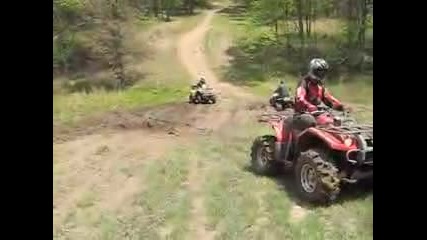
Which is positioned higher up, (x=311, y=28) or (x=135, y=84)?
(x=311, y=28)

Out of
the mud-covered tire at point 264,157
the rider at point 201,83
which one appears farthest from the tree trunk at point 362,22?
the rider at point 201,83

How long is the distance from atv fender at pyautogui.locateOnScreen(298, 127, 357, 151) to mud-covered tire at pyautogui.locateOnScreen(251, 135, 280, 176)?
424 mm

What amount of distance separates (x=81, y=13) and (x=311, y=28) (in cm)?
293

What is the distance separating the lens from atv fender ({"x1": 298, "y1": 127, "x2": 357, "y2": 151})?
552 cm

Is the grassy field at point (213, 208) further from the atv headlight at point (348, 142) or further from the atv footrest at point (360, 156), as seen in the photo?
the atv headlight at point (348, 142)

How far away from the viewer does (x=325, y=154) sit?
5645mm

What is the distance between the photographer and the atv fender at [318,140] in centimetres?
552

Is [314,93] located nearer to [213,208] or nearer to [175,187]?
[213,208]

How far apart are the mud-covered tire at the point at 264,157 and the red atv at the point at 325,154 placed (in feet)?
0.16

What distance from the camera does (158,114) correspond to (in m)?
7.09

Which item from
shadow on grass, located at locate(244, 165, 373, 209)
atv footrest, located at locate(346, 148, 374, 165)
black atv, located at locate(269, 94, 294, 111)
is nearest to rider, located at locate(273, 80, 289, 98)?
black atv, located at locate(269, 94, 294, 111)

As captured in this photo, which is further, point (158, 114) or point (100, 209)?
point (158, 114)

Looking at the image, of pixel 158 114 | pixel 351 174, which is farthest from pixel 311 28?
pixel 351 174
